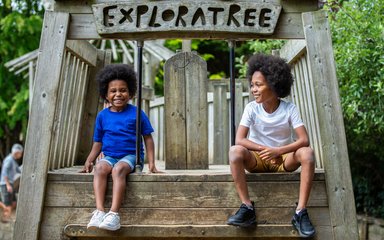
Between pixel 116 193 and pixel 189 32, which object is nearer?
pixel 116 193

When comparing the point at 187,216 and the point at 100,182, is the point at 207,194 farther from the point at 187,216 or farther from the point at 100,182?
the point at 100,182

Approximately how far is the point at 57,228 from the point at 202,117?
1814 mm

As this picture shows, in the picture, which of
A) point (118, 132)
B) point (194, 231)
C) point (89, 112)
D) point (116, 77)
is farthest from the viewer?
point (89, 112)

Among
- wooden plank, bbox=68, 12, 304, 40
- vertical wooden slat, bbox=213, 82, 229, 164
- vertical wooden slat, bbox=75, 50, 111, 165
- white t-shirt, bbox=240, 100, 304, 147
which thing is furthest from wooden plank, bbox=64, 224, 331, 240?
vertical wooden slat, bbox=213, 82, 229, 164

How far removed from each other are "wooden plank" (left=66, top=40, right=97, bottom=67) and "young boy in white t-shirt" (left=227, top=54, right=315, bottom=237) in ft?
5.18

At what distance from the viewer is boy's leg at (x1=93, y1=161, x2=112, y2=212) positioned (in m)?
3.98

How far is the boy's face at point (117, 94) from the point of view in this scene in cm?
455

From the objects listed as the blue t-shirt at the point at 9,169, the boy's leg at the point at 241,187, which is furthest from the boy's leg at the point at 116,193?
the blue t-shirt at the point at 9,169

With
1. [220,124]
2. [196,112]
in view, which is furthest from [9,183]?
[196,112]

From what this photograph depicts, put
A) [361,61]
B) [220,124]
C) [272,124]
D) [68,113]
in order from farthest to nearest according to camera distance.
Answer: [220,124] < [361,61] < [68,113] < [272,124]

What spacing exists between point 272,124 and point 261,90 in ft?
0.86

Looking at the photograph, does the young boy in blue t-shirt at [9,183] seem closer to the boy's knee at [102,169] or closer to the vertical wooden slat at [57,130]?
the vertical wooden slat at [57,130]

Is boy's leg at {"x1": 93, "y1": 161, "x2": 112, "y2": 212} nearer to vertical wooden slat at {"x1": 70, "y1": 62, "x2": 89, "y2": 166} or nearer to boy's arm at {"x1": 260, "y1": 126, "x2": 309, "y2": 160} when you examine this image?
boy's arm at {"x1": 260, "y1": 126, "x2": 309, "y2": 160}

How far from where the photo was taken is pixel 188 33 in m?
4.30
